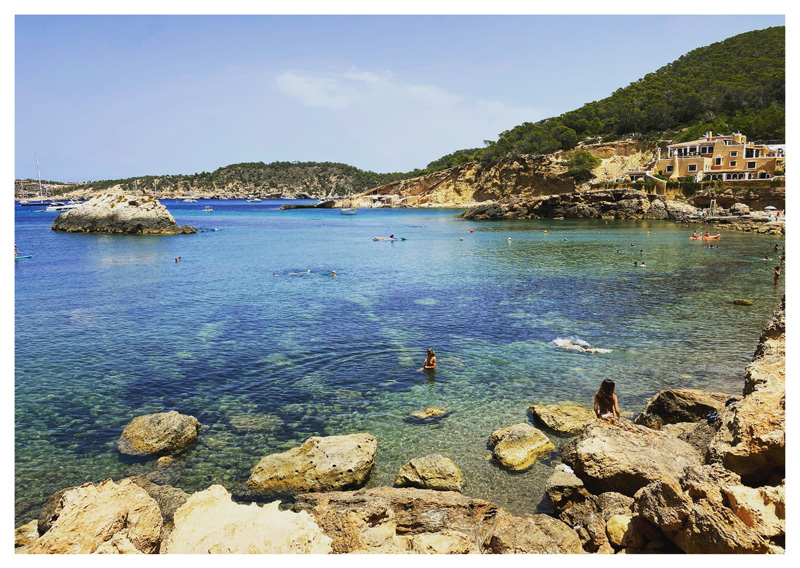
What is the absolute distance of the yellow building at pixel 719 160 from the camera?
82.0 meters

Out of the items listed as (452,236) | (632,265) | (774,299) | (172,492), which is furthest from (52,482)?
(452,236)

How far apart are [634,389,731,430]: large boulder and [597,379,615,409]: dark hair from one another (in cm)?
103

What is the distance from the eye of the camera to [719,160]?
289 feet

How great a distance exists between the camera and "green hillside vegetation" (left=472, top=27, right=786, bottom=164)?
331 ft

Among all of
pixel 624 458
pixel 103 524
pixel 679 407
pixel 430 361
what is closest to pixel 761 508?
pixel 624 458

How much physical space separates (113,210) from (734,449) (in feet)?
272

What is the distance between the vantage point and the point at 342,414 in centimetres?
1330

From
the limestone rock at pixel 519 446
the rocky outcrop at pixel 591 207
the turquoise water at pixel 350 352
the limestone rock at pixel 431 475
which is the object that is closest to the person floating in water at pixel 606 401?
the limestone rock at pixel 519 446

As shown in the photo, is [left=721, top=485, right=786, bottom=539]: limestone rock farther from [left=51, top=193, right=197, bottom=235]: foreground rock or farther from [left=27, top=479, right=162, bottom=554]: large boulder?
[left=51, top=193, right=197, bottom=235]: foreground rock

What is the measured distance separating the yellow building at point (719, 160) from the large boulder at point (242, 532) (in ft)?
327

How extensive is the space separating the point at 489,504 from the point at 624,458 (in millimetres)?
2473

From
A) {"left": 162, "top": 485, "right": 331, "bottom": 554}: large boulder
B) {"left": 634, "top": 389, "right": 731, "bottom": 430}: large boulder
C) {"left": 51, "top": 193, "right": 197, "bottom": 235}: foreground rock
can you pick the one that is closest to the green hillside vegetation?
{"left": 51, "top": 193, "right": 197, "bottom": 235}: foreground rock

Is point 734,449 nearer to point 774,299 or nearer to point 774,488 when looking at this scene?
point 774,488

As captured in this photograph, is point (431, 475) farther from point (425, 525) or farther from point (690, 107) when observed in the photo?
point (690, 107)
